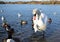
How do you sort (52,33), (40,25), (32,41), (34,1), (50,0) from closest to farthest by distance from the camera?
(32,41), (40,25), (52,33), (50,0), (34,1)

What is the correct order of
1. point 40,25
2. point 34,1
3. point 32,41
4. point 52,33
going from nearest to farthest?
point 32,41, point 40,25, point 52,33, point 34,1

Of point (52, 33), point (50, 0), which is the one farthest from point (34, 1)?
point (52, 33)

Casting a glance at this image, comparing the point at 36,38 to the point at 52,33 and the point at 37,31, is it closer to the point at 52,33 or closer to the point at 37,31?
the point at 37,31

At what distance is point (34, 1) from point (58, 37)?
139 ft

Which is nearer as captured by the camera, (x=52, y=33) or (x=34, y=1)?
(x=52, y=33)

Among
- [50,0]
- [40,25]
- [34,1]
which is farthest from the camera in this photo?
[34,1]

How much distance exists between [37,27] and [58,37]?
1.14 metres

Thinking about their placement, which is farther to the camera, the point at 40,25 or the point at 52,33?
the point at 52,33

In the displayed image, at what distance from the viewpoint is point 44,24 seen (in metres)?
11.0

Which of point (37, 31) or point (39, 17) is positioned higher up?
point (39, 17)

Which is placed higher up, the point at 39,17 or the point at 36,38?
the point at 39,17

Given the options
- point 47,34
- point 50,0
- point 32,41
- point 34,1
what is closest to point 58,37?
point 47,34

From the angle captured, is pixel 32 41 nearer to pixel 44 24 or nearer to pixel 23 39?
pixel 23 39

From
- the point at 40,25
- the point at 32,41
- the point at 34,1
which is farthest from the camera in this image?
the point at 34,1
